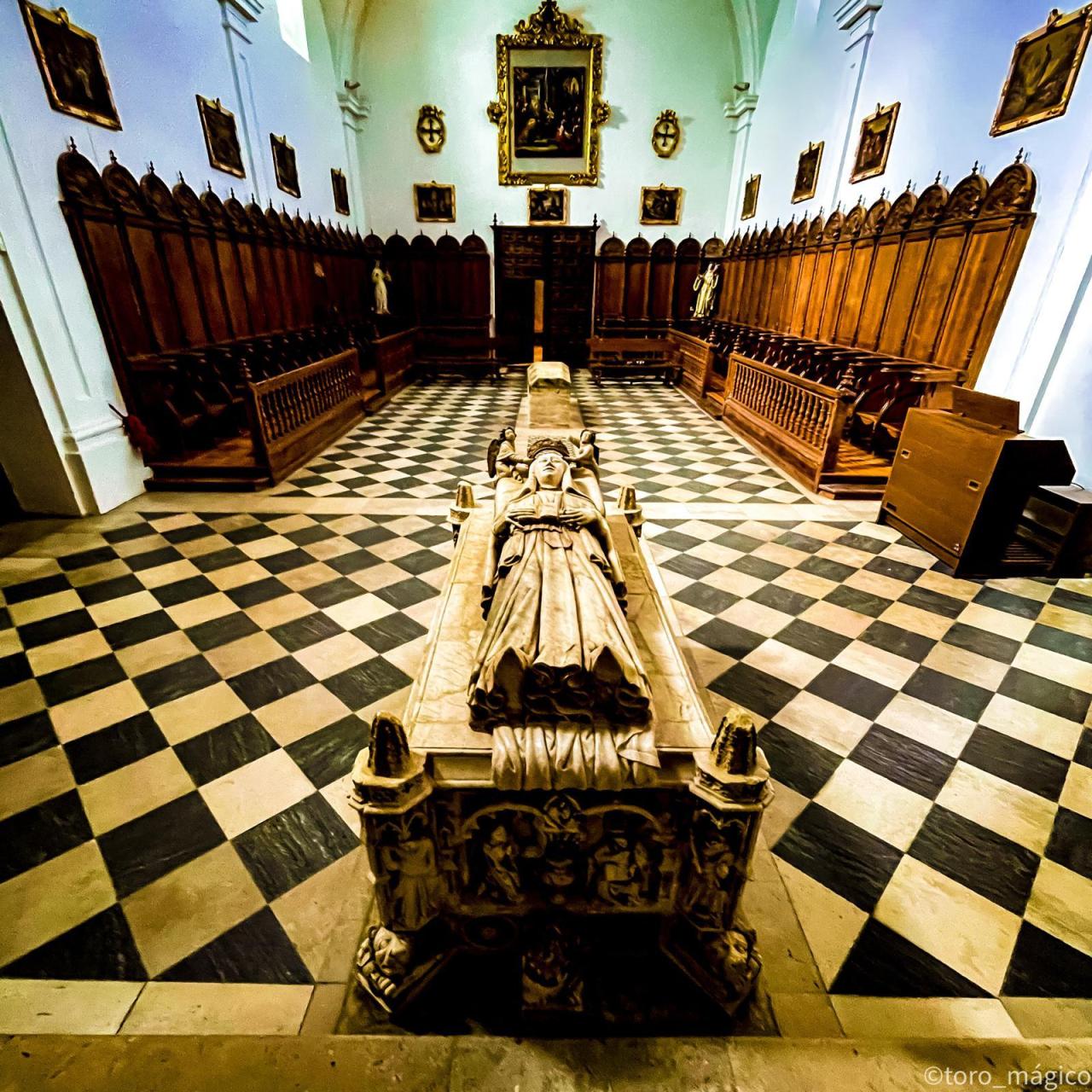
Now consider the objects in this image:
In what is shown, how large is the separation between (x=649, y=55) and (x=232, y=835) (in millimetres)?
15426

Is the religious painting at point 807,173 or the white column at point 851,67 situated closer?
the white column at point 851,67

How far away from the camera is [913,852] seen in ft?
6.77

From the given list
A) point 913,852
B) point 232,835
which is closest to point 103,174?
point 232,835

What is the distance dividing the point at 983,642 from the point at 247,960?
3965 millimetres

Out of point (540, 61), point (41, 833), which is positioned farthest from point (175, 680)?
point (540, 61)

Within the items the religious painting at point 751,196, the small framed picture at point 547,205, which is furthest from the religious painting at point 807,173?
the small framed picture at point 547,205

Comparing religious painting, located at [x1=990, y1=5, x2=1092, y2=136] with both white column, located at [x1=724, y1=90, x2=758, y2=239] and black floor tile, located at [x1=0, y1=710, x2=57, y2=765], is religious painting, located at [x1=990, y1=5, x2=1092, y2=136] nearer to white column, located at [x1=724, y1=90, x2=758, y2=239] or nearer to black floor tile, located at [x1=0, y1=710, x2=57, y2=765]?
white column, located at [x1=724, y1=90, x2=758, y2=239]

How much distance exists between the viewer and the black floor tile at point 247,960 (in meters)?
1.64

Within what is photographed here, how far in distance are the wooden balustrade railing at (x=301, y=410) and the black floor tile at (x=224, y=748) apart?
3.64 metres

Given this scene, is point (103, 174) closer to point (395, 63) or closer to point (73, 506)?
point (73, 506)

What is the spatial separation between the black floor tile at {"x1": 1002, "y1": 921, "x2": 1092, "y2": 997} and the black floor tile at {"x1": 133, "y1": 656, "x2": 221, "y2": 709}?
342cm

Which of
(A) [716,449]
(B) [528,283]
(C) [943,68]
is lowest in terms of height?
(A) [716,449]

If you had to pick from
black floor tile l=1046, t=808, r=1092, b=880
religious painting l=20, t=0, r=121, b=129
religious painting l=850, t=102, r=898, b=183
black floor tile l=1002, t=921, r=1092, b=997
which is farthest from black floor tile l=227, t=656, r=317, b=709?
religious painting l=850, t=102, r=898, b=183

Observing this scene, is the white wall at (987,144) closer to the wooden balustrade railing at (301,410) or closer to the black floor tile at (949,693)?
the black floor tile at (949,693)
